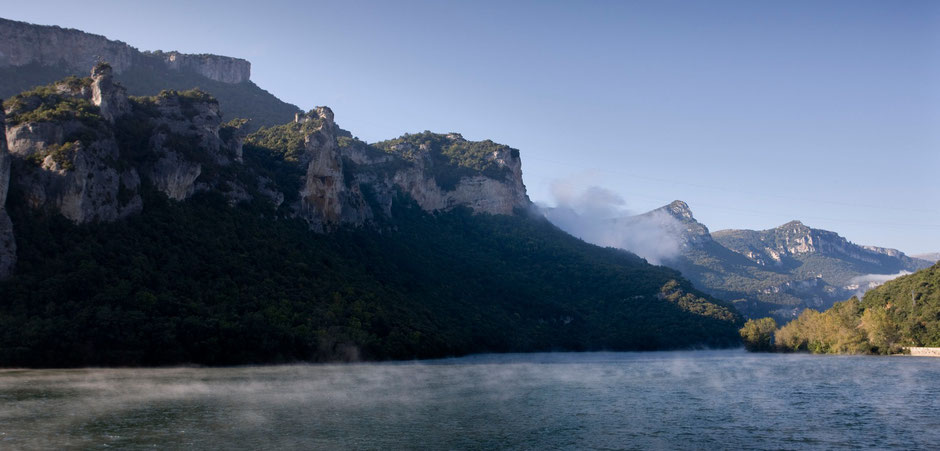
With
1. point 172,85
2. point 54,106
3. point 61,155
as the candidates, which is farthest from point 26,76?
point 61,155

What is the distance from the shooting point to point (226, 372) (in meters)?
77.6

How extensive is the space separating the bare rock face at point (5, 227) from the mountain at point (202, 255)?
7.8 inches

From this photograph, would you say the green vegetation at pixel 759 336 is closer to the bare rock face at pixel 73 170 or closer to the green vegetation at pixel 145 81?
the green vegetation at pixel 145 81

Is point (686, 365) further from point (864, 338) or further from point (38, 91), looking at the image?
point (38, 91)

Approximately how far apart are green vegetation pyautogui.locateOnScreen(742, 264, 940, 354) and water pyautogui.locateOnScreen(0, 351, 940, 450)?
1539 inches

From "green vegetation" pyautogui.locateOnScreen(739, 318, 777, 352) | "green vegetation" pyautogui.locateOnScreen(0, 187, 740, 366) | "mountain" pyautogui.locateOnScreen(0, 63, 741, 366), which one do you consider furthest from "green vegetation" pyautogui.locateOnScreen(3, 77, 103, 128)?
"green vegetation" pyautogui.locateOnScreen(739, 318, 777, 352)

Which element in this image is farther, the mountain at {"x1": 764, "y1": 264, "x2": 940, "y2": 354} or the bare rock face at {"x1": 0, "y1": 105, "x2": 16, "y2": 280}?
the mountain at {"x1": 764, "y1": 264, "x2": 940, "y2": 354}

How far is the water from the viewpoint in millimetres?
39281

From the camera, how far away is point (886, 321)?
394 feet

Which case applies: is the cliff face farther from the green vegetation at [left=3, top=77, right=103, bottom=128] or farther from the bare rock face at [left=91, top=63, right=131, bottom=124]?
the bare rock face at [left=91, top=63, right=131, bottom=124]

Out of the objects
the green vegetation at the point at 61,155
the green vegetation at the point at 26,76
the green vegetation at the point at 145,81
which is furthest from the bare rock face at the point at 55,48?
the green vegetation at the point at 61,155

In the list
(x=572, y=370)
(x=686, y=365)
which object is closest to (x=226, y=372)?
(x=572, y=370)

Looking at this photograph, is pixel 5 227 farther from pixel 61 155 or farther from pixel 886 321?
pixel 886 321

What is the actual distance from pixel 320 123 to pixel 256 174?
2437cm
